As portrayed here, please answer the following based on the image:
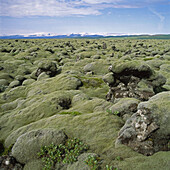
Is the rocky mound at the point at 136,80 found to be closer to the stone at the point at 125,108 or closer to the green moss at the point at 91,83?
the stone at the point at 125,108

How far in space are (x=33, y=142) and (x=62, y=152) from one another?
109 inches

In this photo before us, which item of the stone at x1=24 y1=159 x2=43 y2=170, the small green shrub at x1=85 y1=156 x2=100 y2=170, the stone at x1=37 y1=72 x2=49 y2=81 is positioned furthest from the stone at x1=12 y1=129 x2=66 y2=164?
the stone at x1=37 y1=72 x2=49 y2=81

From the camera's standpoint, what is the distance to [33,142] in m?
12.5

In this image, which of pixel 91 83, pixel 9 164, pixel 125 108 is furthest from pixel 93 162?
pixel 91 83

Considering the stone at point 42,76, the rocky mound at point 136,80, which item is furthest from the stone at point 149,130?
the stone at point 42,76

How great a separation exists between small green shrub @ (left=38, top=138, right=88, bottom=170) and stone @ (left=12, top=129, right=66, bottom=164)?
48cm

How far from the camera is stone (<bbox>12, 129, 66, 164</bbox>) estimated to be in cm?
1189

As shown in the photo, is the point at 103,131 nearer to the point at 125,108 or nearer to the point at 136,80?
the point at 125,108

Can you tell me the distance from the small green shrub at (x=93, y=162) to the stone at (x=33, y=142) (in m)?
3.13

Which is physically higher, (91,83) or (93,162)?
(91,83)

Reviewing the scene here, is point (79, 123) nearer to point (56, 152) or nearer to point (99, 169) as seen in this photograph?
point (56, 152)

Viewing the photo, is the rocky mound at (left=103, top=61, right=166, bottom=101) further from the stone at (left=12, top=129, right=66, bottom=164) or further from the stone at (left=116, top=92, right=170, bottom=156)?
the stone at (left=12, top=129, right=66, bottom=164)

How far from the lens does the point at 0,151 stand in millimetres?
14633

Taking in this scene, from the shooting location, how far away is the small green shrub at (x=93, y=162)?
31.1 ft
